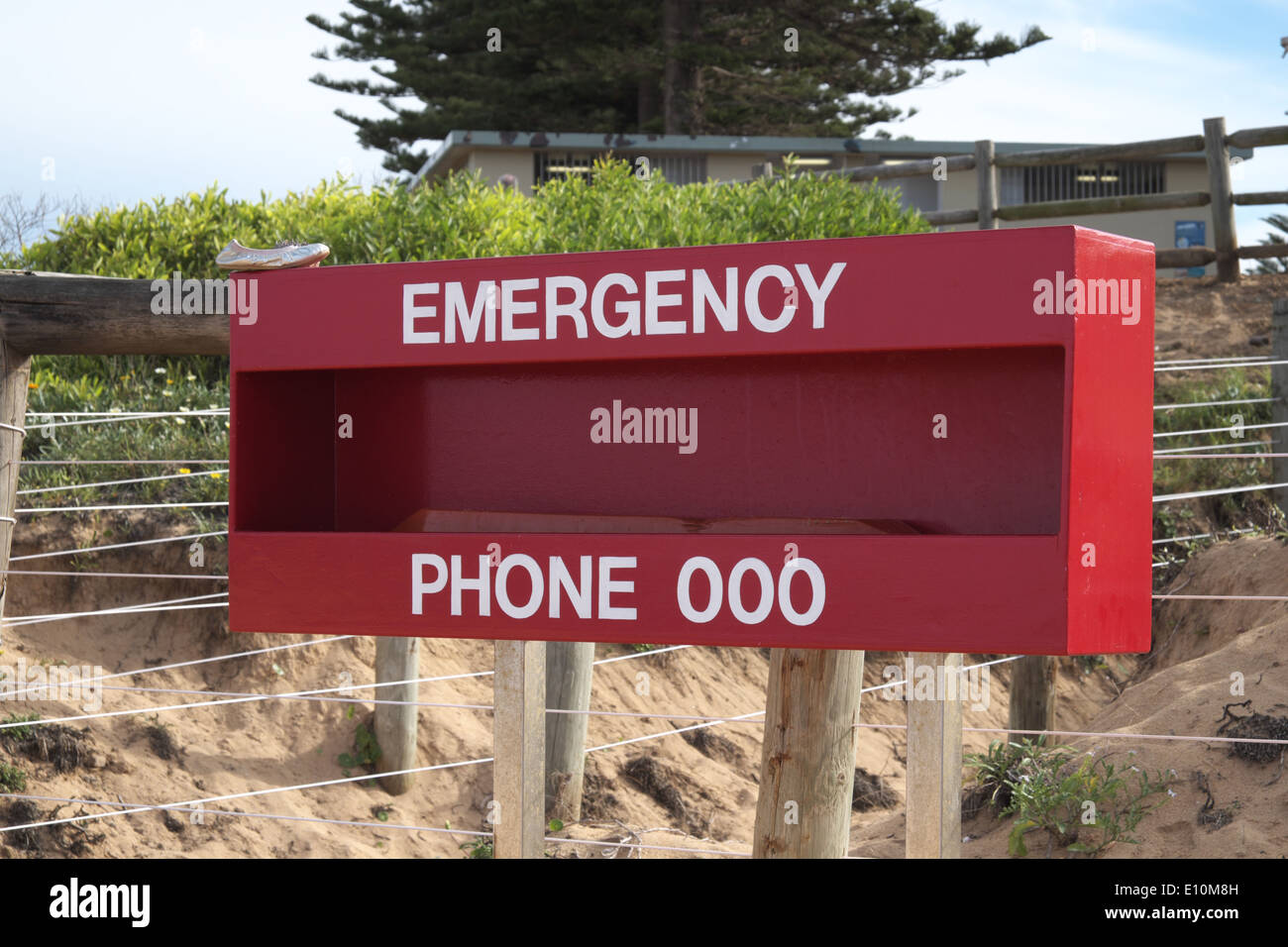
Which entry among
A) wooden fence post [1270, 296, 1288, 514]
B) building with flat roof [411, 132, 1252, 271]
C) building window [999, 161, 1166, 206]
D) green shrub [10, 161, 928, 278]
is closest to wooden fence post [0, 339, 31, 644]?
green shrub [10, 161, 928, 278]

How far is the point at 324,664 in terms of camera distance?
730cm

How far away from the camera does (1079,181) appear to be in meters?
21.7

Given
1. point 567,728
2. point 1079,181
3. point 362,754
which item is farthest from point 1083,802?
point 1079,181

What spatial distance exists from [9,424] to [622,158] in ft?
51.1

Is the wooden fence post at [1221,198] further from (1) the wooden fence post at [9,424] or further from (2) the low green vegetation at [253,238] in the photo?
(1) the wooden fence post at [9,424]

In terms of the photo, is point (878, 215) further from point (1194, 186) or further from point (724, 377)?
point (1194, 186)

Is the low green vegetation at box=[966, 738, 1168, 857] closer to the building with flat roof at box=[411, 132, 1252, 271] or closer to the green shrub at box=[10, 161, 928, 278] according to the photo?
the green shrub at box=[10, 161, 928, 278]

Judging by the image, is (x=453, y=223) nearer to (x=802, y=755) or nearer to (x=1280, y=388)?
(x=1280, y=388)

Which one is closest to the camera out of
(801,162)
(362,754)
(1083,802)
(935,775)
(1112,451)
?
(1112,451)

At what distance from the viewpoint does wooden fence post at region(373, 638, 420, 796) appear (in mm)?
6762

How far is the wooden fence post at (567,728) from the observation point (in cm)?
641

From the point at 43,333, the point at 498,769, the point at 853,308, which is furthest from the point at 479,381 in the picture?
the point at 43,333

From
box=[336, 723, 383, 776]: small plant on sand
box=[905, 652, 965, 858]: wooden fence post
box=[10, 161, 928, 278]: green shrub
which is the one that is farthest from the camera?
box=[10, 161, 928, 278]: green shrub

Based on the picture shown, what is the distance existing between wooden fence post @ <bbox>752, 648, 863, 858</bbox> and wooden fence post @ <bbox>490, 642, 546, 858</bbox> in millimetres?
745
